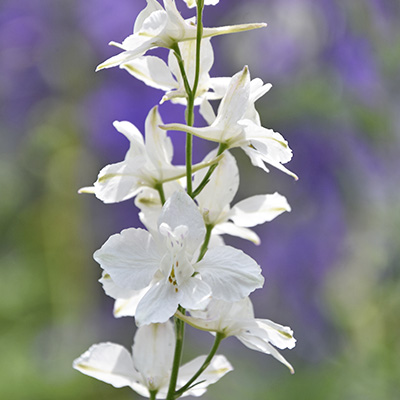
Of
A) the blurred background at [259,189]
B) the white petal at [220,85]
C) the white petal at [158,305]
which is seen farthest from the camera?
the blurred background at [259,189]

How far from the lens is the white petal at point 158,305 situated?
1.50 feet

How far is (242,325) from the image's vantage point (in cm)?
54

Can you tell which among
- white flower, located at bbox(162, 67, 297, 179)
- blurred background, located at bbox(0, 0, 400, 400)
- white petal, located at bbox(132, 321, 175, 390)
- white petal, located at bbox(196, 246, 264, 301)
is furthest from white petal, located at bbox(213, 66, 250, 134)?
blurred background, located at bbox(0, 0, 400, 400)

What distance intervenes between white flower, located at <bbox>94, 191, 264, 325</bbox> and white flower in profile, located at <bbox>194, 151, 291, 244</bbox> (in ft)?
0.24

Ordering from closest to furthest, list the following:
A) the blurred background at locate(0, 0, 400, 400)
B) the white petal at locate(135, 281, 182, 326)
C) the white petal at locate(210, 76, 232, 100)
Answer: the white petal at locate(135, 281, 182, 326)
the white petal at locate(210, 76, 232, 100)
the blurred background at locate(0, 0, 400, 400)

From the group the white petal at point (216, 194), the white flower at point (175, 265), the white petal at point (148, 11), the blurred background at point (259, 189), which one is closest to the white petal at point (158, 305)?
the white flower at point (175, 265)

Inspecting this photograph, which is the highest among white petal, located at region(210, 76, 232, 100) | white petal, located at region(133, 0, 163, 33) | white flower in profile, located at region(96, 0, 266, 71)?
white petal, located at region(133, 0, 163, 33)

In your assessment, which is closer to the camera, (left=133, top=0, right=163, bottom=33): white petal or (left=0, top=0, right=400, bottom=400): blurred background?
(left=133, top=0, right=163, bottom=33): white petal

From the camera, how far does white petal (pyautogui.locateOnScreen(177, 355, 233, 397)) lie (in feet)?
1.89

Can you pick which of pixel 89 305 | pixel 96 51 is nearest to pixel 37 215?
pixel 89 305

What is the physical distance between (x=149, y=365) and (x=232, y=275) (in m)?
0.17

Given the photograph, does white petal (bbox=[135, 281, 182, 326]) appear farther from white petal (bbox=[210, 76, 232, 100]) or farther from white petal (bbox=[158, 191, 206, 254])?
white petal (bbox=[210, 76, 232, 100])

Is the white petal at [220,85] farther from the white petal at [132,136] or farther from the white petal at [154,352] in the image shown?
the white petal at [154,352]

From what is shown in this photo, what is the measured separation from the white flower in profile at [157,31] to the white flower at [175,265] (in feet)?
0.38
